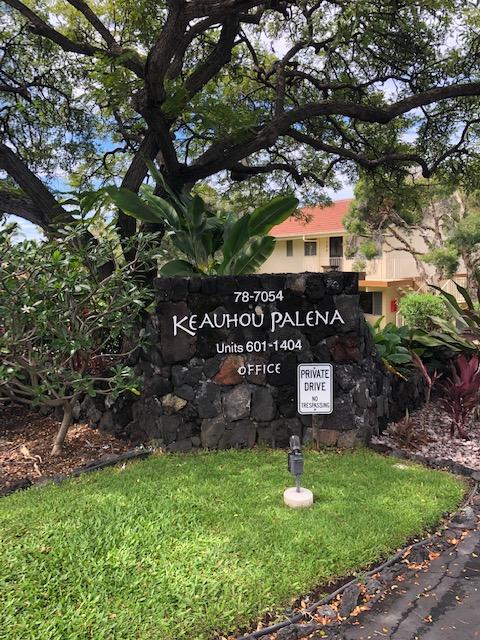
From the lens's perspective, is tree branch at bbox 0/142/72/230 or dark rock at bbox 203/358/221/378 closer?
dark rock at bbox 203/358/221/378

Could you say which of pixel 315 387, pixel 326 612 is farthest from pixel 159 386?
pixel 326 612

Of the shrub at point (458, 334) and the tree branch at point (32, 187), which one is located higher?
the tree branch at point (32, 187)

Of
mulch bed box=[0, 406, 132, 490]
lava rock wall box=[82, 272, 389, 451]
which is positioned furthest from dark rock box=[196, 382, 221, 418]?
mulch bed box=[0, 406, 132, 490]

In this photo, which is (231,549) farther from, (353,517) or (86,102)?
(86,102)

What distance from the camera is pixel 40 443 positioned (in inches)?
253

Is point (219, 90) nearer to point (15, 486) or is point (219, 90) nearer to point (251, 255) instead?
point (251, 255)

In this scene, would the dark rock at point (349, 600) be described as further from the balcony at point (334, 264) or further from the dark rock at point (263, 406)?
the balcony at point (334, 264)

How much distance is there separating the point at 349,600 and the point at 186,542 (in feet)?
3.58

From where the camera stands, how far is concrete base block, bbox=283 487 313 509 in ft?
14.0

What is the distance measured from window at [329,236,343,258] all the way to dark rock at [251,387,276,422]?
66.6ft

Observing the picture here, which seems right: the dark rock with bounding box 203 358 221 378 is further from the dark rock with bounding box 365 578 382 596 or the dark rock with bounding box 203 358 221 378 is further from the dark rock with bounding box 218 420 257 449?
the dark rock with bounding box 365 578 382 596

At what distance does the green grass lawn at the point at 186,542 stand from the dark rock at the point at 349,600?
0.14 m

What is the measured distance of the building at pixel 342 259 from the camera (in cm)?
2369

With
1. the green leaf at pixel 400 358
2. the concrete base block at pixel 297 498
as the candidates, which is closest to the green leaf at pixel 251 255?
the green leaf at pixel 400 358
